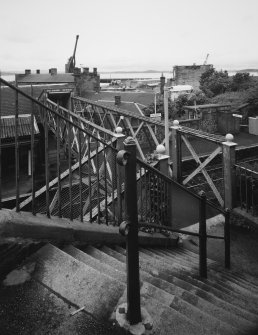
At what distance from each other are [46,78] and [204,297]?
35750 mm

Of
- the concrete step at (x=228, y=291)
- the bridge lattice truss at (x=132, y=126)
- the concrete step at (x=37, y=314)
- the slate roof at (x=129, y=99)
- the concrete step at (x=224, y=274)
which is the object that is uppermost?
the slate roof at (x=129, y=99)

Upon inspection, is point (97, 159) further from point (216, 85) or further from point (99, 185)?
point (216, 85)

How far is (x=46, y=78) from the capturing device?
35.1m

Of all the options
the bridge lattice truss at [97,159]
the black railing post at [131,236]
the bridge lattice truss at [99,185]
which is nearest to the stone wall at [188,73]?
the bridge lattice truss at [97,159]

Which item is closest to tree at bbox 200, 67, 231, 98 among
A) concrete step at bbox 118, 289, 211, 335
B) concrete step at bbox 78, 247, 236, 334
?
concrete step at bbox 78, 247, 236, 334

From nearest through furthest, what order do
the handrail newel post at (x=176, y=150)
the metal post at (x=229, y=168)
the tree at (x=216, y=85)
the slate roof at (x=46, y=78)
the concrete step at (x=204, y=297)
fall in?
the concrete step at (x=204, y=297)
the metal post at (x=229, y=168)
the handrail newel post at (x=176, y=150)
the tree at (x=216, y=85)
the slate roof at (x=46, y=78)

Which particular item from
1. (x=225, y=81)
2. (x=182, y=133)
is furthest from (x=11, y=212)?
(x=225, y=81)

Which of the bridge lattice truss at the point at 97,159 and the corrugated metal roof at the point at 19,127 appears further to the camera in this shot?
the corrugated metal roof at the point at 19,127

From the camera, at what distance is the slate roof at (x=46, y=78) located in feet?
105

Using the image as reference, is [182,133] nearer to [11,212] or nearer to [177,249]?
[177,249]

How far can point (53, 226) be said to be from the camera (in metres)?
2.80

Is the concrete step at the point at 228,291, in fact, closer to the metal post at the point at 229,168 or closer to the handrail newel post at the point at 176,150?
the metal post at the point at 229,168

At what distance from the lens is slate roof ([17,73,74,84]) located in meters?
31.9

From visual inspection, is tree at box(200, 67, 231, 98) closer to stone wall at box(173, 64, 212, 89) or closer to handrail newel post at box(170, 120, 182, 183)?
stone wall at box(173, 64, 212, 89)
